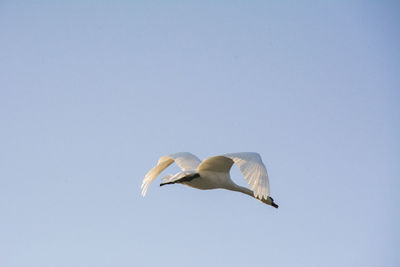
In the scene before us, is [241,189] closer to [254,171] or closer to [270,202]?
[270,202]

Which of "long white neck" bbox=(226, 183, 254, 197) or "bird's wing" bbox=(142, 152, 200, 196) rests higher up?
"bird's wing" bbox=(142, 152, 200, 196)

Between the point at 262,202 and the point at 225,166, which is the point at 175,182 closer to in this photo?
the point at 225,166

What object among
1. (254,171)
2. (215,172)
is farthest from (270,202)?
(254,171)

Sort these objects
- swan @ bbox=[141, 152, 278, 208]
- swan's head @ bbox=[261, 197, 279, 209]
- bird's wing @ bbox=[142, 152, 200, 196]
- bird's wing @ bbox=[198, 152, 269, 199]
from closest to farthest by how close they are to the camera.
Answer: bird's wing @ bbox=[198, 152, 269, 199], swan @ bbox=[141, 152, 278, 208], swan's head @ bbox=[261, 197, 279, 209], bird's wing @ bbox=[142, 152, 200, 196]

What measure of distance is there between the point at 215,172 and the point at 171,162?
67.8 inches

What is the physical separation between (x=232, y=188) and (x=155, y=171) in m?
2.31

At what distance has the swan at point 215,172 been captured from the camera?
16688 millimetres

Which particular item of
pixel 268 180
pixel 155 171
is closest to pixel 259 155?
pixel 268 180

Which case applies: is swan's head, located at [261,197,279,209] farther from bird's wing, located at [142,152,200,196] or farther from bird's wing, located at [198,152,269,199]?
bird's wing, located at [198,152,269,199]

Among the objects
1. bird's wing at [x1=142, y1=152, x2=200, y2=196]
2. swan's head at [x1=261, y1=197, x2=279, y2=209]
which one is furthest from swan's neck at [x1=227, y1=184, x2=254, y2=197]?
bird's wing at [x1=142, y1=152, x2=200, y2=196]

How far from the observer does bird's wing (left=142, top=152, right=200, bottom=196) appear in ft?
68.3

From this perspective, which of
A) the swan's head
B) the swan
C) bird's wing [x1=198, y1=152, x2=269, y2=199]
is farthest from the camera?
the swan's head

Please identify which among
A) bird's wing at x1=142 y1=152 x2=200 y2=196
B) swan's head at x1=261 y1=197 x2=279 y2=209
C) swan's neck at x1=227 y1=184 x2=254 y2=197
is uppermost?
bird's wing at x1=142 y1=152 x2=200 y2=196

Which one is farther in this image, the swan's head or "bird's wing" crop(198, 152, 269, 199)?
the swan's head
